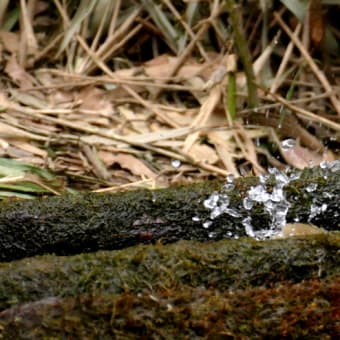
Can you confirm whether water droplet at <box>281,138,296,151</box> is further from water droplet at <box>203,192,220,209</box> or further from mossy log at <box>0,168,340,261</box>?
water droplet at <box>203,192,220,209</box>

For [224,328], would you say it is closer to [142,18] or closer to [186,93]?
[186,93]

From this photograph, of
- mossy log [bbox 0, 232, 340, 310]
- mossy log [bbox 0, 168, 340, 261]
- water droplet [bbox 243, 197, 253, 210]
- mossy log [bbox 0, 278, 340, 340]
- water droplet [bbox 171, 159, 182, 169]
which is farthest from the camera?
water droplet [bbox 171, 159, 182, 169]

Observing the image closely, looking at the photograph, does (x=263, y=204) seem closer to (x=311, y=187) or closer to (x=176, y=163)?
(x=311, y=187)

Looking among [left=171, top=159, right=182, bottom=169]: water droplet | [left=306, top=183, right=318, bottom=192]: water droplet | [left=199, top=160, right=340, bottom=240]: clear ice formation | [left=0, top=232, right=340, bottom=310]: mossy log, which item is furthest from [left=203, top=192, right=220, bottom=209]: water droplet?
[left=171, top=159, right=182, bottom=169]: water droplet

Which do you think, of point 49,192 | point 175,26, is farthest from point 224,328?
point 175,26

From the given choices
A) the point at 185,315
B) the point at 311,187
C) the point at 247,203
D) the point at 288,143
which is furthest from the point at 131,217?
the point at 288,143

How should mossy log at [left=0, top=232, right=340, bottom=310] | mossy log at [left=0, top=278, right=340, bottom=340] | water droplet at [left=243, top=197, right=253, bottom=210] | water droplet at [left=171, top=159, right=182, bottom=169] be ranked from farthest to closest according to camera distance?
water droplet at [left=171, top=159, right=182, bottom=169], water droplet at [left=243, top=197, right=253, bottom=210], mossy log at [left=0, top=232, right=340, bottom=310], mossy log at [left=0, top=278, right=340, bottom=340]
